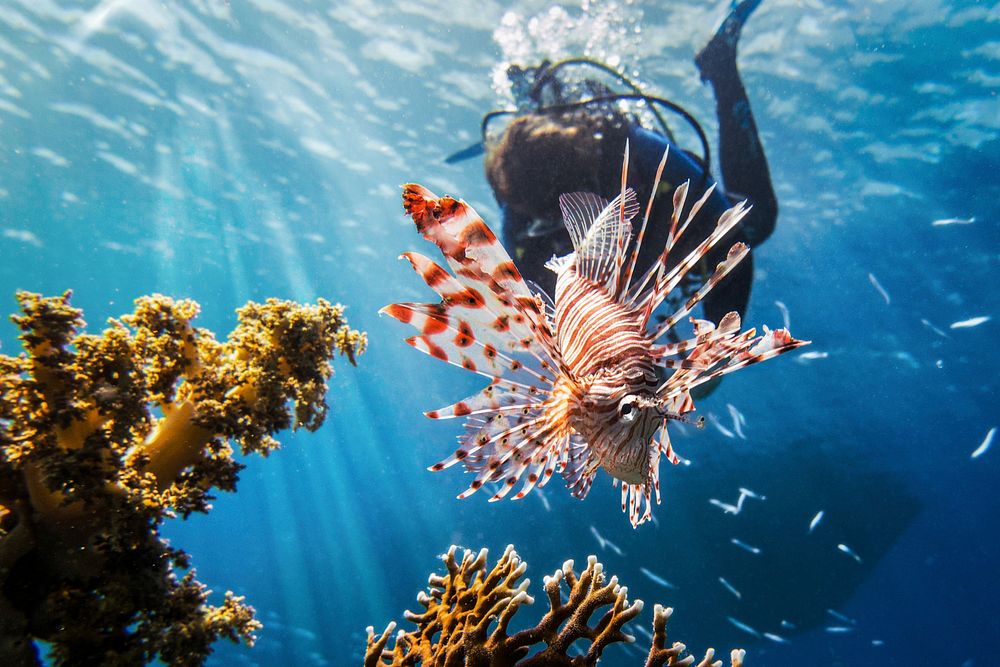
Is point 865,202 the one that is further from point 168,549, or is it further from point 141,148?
point 141,148

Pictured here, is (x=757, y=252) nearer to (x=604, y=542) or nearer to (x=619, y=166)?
(x=604, y=542)

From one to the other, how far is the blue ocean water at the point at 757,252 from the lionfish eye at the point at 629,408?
9603mm

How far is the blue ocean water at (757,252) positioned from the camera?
10.1m

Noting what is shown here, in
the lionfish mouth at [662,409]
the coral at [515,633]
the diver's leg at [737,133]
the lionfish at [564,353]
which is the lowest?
the coral at [515,633]

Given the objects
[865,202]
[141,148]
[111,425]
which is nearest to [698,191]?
[111,425]

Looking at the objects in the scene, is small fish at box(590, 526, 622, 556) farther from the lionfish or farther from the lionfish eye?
the lionfish eye

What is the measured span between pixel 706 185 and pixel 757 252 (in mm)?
10266

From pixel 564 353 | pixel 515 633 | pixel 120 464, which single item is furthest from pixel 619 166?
pixel 120 464

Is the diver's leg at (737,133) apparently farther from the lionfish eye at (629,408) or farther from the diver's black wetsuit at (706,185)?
the lionfish eye at (629,408)

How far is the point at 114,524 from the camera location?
6.63ft

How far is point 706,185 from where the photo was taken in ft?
15.3

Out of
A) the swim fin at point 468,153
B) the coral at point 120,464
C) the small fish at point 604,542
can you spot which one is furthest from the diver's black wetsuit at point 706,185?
the small fish at point 604,542

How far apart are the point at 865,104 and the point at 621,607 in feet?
42.5

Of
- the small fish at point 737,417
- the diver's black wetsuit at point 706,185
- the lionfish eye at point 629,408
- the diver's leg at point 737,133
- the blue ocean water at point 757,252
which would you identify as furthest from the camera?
the blue ocean water at point 757,252
